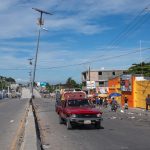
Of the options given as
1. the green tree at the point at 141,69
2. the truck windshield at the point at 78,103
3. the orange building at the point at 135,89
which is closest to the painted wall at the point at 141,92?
the orange building at the point at 135,89

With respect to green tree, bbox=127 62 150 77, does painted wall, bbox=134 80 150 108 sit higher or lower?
lower

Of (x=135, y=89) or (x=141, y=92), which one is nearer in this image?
A: (x=141, y=92)

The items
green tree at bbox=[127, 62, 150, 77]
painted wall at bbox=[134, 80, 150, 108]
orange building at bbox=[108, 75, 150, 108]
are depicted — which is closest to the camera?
painted wall at bbox=[134, 80, 150, 108]

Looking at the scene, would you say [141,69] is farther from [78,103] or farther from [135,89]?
[78,103]

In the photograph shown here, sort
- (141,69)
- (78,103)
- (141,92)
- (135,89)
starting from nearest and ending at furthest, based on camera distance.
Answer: (78,103)
(141,92)
(135,89)
(141,69)

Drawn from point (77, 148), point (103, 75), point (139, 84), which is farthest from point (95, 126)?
point (103, 75)

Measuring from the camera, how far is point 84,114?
22.0 metres

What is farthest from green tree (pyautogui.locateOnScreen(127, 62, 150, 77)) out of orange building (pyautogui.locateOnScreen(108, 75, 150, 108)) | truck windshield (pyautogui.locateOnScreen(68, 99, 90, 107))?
truck windshield (pyautogui.locateOnScreen(68, 99, 90, 107))

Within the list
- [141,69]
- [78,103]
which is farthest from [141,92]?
[141,69]

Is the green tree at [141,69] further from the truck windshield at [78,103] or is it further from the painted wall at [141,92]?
the truck windshield at [78,103]

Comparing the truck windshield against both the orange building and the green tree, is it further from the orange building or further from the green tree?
A: the green tree

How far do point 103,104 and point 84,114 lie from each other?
3800 centimetres

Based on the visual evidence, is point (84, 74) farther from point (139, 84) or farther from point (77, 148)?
point (77, 148)

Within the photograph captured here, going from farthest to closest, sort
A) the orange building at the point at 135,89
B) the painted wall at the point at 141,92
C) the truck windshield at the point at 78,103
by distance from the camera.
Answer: the orange building at the point at 135,89
the painted wall at the point at 141,92
the truck windshield at the point at 78,103
